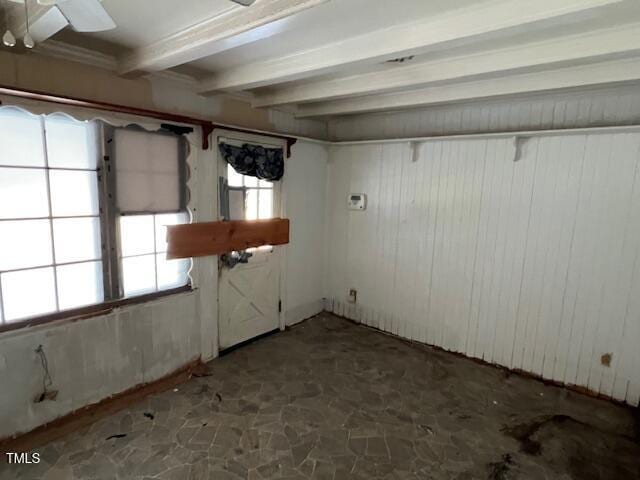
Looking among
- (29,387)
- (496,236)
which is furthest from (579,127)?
(29,387)

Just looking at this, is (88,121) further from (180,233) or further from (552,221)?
(552,221)

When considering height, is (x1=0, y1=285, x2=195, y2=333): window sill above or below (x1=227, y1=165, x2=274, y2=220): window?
below

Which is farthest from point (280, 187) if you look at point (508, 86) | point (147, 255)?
point (508, 86)

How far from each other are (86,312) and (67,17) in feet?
6.55

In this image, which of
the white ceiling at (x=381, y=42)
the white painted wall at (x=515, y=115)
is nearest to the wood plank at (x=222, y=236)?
the white ceiling at (x=381, y=42)

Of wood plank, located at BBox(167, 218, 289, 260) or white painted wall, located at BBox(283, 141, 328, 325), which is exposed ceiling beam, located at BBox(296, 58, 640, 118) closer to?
white painted wall, located at BBox(283, 141, 328, 325)

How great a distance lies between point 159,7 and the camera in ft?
6.16

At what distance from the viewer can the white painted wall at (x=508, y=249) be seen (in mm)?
2998

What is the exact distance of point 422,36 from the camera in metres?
1.96

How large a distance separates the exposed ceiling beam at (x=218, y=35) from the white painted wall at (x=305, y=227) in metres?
1.91

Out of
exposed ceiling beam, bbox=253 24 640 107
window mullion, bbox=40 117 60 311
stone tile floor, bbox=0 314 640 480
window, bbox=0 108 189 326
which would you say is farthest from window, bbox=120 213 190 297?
exposed ceiling beam, bbox=253 24 640 107

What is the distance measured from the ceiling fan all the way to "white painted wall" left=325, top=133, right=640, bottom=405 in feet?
10.4

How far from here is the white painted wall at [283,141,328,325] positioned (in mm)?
4281

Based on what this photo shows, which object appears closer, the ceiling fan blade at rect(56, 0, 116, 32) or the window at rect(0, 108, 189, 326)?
the ceiling fan blade at rect(56, 0, 116, 32)
